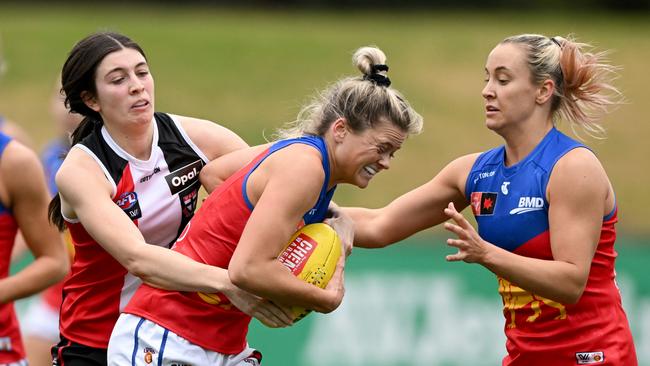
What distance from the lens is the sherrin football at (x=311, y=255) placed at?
4660 millimetres

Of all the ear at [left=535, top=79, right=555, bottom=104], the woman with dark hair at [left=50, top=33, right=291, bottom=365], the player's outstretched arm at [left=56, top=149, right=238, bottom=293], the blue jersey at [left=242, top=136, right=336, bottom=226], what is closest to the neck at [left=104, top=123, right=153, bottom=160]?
the woman with dark hair at [left=50, top=33, right=291, bottom=365]

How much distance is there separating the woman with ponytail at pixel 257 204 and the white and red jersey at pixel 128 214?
Answer: 0.69ft

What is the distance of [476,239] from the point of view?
14.9 feet

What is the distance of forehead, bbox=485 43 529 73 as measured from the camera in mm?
4805

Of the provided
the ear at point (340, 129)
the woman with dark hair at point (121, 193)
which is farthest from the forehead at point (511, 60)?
the woman with dark hair at point (121, 193)

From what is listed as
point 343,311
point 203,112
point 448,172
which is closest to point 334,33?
point 203,112

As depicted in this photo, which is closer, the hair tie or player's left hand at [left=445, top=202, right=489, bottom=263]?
player's left hand at [left=445, top=202, right=489, bottom=263]

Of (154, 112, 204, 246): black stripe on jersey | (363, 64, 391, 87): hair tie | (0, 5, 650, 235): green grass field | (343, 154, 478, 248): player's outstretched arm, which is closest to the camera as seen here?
(363, 64, 391, 87): hair tie

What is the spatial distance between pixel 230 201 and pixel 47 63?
16.9 metres

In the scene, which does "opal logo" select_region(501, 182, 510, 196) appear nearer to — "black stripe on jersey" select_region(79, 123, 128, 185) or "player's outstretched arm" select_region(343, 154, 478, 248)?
"player's outstretched arm" select_region(343, 154, 478, 248)

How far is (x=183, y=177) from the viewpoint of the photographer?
505cm

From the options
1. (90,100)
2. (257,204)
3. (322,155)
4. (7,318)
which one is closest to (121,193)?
(90,100)

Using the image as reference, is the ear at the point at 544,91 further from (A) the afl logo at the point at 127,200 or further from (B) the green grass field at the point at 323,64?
(B) the green grass field at the point at 323,64

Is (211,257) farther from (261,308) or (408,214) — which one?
(408,214)
